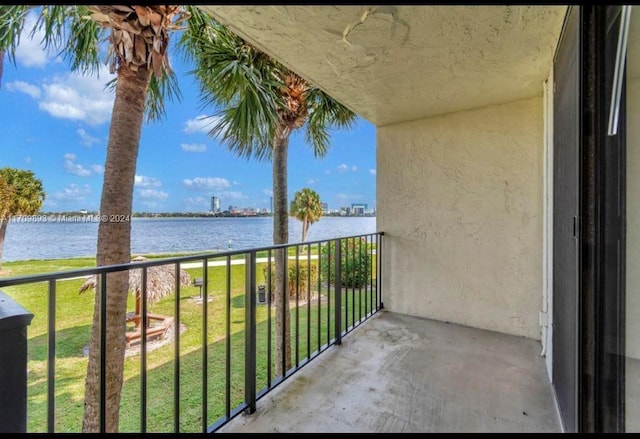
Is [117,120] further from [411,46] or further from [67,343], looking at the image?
[67,343]

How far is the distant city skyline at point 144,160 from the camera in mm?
11781

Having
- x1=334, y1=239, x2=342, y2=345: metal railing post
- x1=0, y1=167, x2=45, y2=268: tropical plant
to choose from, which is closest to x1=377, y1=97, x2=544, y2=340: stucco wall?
x1=334, y1=239, x2=342, y2=345: metal railing post

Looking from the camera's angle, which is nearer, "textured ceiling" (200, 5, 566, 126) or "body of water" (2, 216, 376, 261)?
"textured ceiling" (200, 5, 566, 126)

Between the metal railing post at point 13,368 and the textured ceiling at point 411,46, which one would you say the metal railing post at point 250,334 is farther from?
the textured ceiling at point 411,46

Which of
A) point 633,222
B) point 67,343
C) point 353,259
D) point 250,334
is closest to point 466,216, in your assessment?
point 353,259

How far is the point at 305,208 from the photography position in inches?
495

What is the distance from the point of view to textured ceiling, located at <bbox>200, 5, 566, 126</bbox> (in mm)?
1488

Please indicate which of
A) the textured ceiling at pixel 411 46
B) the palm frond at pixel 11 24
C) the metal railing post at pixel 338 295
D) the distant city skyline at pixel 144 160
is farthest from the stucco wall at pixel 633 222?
the distant city skyline at pixel 144 160

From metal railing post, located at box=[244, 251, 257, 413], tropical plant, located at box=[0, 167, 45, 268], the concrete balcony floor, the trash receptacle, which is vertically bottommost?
the trash receptacle

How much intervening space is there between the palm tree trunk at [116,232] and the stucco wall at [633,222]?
2735mm

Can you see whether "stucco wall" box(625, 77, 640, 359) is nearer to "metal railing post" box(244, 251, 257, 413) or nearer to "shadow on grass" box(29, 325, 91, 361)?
"metal railing post" box(244, 251, 257, 413)

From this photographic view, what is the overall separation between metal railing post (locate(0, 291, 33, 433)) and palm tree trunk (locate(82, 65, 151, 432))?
136cm

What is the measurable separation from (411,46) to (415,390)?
211 cm

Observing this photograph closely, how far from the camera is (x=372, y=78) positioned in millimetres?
2182
